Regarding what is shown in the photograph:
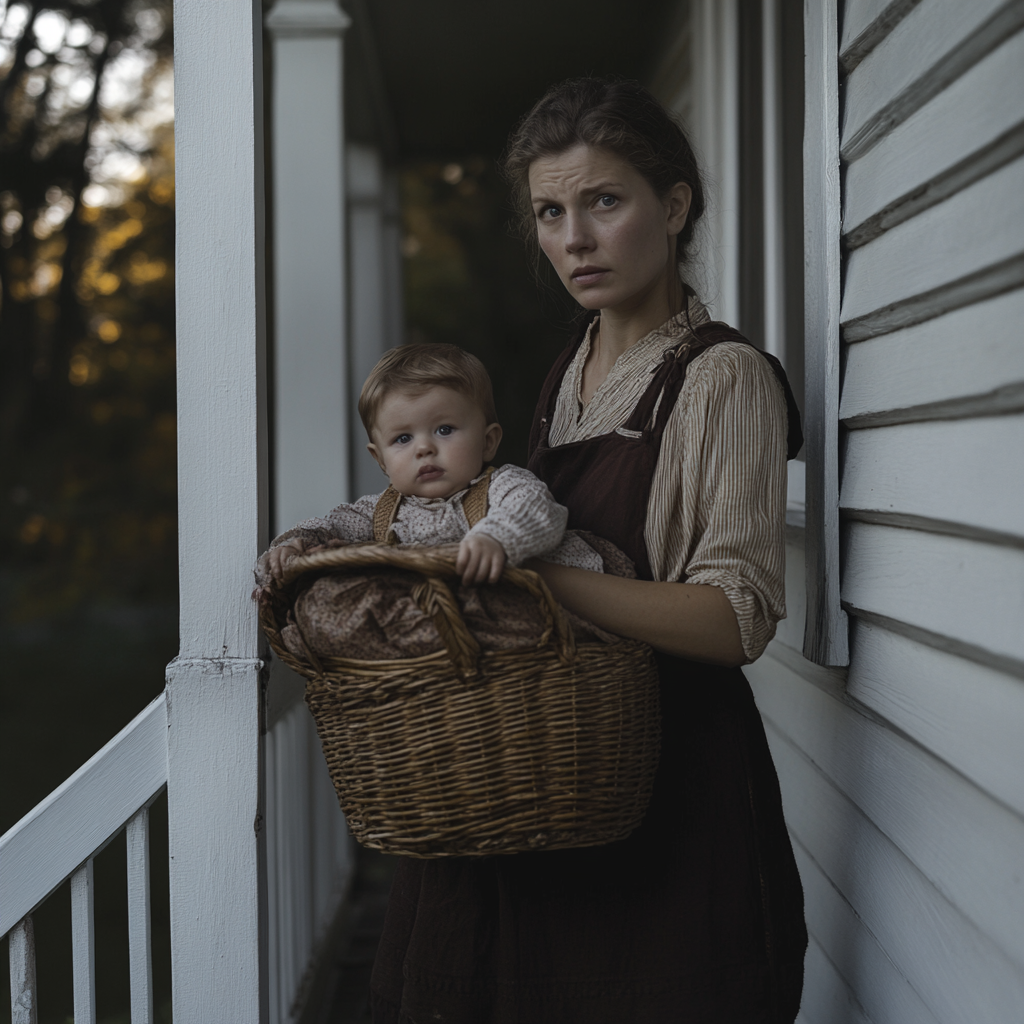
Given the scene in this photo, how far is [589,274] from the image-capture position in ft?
4.75

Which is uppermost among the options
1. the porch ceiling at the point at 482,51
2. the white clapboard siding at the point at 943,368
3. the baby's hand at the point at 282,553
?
the porch ceiling at the point at 482,51

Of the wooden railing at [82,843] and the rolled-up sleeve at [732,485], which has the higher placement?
the rolled-up sleeve at [732,485]

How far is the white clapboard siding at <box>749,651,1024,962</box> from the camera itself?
1.06 metres

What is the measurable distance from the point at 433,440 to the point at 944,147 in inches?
30.3

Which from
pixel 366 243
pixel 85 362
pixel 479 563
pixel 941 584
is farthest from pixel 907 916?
pixel 85 362

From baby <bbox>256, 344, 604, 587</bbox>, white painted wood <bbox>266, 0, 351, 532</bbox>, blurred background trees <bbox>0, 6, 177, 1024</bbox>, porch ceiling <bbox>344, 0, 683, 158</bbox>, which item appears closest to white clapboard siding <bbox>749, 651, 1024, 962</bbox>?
baby <bbox>256, 344, 604, 587</bbox>

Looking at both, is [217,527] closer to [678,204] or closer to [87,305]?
[678,204]

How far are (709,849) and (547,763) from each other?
36 cm

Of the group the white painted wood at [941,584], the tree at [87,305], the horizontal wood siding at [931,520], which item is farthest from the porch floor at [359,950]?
the tree at [87,305]

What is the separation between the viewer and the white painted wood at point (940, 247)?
1.03m

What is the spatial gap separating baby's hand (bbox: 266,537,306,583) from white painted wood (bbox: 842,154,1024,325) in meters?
0.90

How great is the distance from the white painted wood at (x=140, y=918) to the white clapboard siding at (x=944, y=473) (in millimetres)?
1271

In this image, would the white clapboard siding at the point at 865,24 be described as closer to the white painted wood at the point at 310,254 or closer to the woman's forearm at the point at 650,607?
the woman's forearm at the point at 650,607

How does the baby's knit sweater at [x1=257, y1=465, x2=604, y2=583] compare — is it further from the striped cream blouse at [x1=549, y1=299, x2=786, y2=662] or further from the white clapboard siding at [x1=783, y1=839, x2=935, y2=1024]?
the white clapboard siding at [x1=783, y1=839, x2=935, y2=1024]
